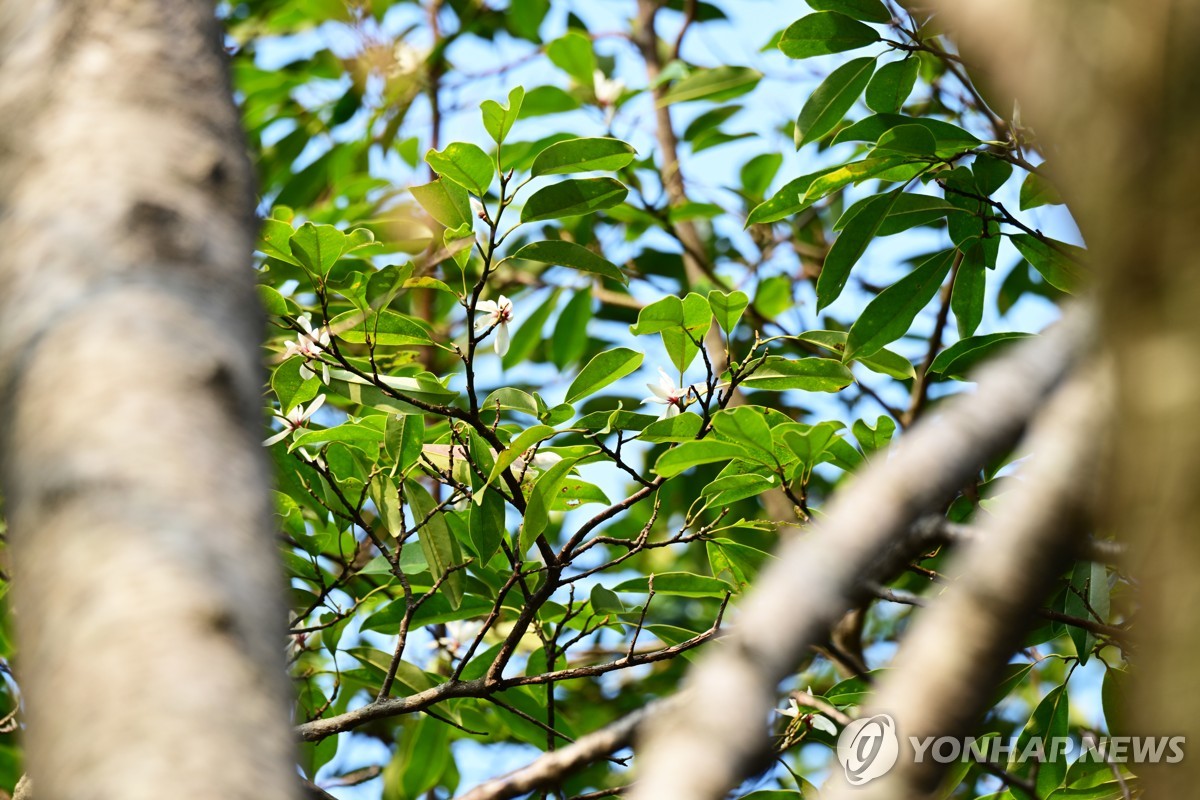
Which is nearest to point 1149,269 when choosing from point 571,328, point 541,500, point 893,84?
point 541,500

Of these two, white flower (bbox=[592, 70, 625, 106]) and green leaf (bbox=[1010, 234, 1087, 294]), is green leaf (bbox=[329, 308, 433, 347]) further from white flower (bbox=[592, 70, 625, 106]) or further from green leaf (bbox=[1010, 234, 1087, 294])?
white flower (bbox=[592, 70, 625, 106])

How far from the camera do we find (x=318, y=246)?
53.2 inches

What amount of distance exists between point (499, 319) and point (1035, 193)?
77cm

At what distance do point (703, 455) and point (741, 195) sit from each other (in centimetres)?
129

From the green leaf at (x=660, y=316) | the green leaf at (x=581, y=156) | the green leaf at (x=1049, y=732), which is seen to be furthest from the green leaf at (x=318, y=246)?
the green leaf at (x=1049, y=732)

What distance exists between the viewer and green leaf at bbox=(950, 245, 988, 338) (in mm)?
1533

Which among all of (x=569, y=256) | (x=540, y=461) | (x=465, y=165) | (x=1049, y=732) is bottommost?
(x=1049, y=732)

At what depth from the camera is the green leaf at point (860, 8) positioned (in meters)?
1.48

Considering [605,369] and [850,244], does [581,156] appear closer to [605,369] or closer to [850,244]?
[605,369]

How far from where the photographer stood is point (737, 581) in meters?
1.35

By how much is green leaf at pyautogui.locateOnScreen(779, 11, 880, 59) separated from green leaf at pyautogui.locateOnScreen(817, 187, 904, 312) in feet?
0.79

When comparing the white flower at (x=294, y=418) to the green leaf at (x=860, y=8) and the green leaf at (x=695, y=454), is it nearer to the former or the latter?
the green leaf at (x=695, y=454)

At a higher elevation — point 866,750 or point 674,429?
point 866,750

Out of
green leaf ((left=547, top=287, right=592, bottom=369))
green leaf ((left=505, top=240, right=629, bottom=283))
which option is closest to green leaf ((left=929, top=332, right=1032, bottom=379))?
green leaf ((left=505, top=240, right=629, bottom=283))
